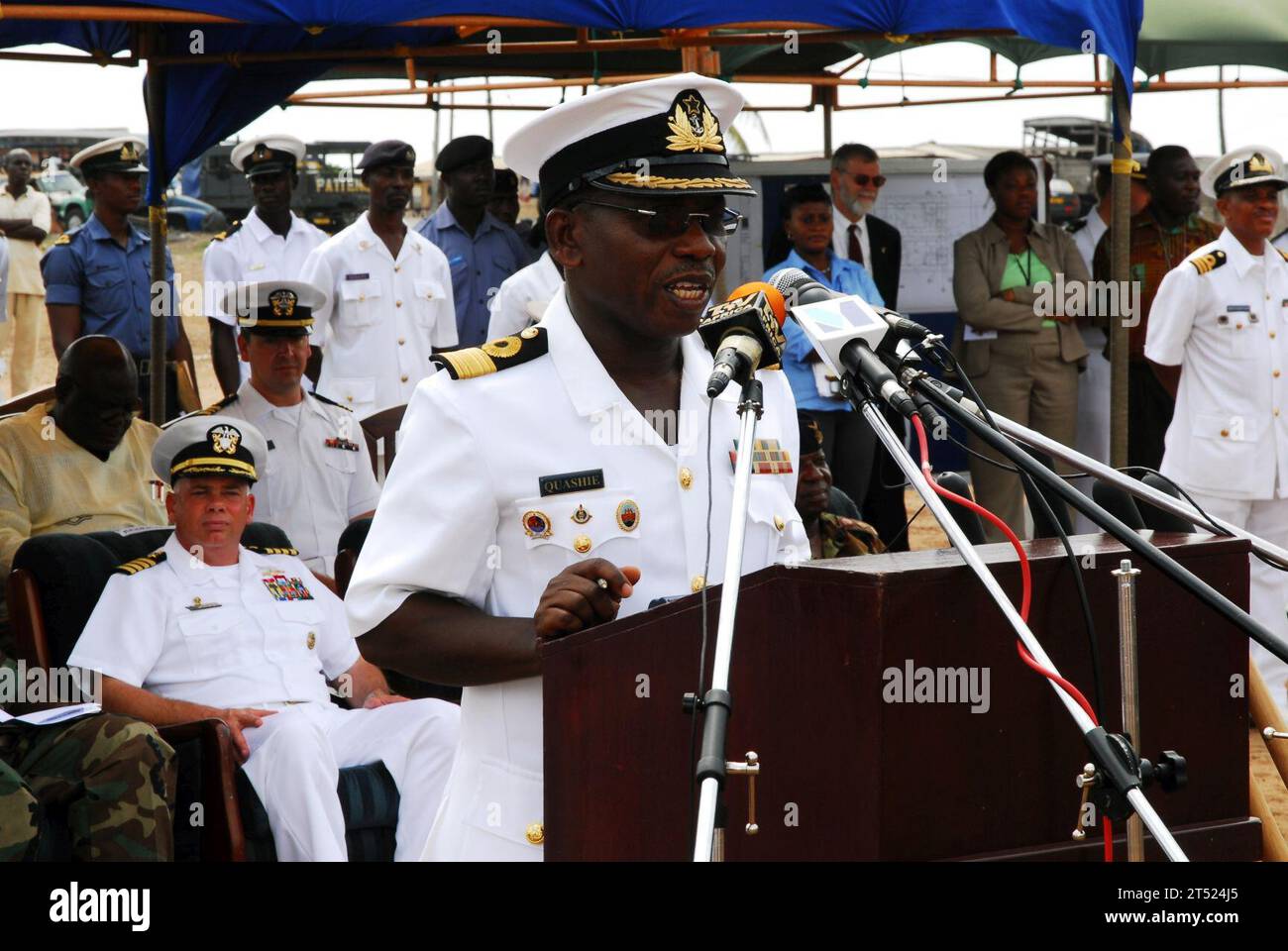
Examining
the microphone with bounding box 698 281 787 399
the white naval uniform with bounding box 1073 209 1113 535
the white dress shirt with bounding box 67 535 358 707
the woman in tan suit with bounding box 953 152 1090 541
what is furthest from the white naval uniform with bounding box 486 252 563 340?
the microphone with bounding box 698 281 787 399

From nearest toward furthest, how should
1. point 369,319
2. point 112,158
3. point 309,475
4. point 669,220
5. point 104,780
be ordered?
point 669,220 < point 104,780 < point 309,475 < point 369,319 < point 112,158

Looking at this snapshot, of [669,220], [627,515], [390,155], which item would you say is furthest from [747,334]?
[390,155]

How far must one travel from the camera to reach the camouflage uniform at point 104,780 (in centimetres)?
414

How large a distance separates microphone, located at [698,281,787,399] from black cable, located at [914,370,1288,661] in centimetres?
27

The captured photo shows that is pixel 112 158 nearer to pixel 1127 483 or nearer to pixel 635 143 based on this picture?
pixel 635 143

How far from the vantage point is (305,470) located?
6.37 metres

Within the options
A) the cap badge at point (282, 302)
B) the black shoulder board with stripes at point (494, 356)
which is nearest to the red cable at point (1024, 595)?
the black shoulder board with stripes at point (494, 356)

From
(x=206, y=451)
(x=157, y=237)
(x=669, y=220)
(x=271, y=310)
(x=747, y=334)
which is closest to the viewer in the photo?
(x=747, y=334)

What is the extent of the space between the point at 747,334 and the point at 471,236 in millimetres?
7044

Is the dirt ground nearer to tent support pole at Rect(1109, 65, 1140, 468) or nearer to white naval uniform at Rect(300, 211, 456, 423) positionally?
white naval uniform at Rect(300, 211, 456, 423)

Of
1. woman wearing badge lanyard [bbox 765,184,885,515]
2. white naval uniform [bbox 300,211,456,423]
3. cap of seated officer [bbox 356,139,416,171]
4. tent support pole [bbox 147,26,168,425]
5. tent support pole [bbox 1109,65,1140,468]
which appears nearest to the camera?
tent support pole [bbox 1109,65,1140,468]

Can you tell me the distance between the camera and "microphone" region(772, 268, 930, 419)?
6.19ft

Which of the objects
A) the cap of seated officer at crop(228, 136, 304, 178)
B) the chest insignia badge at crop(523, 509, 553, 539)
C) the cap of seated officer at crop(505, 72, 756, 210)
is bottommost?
the chest insignia badge at crop(523, 509, 553, 539)

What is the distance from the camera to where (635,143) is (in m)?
2.24
